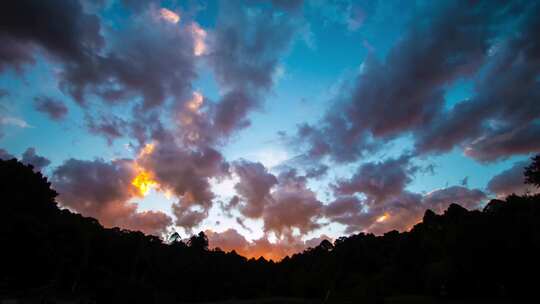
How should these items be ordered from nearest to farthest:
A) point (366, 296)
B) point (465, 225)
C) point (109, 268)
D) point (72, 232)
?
point (366, 296) < point (465, 225) < point (72, 232) < point (109, 268)

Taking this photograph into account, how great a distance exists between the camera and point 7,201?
56094 millimetres

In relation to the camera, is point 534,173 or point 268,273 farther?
point 268,273

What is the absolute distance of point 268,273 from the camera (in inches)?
4732

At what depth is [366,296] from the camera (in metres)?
34.1

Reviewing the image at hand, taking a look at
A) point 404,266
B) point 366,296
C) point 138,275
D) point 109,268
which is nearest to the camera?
point 366,296

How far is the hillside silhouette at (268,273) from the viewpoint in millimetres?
43688

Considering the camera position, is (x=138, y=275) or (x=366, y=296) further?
(x=138, y=275)

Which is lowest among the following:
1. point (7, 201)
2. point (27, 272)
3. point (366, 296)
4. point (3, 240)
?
point (366, 296)

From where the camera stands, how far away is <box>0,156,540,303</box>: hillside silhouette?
43688mm

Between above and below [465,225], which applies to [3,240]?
above

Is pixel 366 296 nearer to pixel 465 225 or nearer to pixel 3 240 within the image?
pixel 465 225

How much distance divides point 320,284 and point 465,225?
47213 millimetres

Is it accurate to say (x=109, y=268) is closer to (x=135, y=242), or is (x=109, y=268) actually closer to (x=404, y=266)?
(x=135, y=242)

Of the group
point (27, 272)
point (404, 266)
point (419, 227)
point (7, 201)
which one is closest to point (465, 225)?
point (404, 266)
